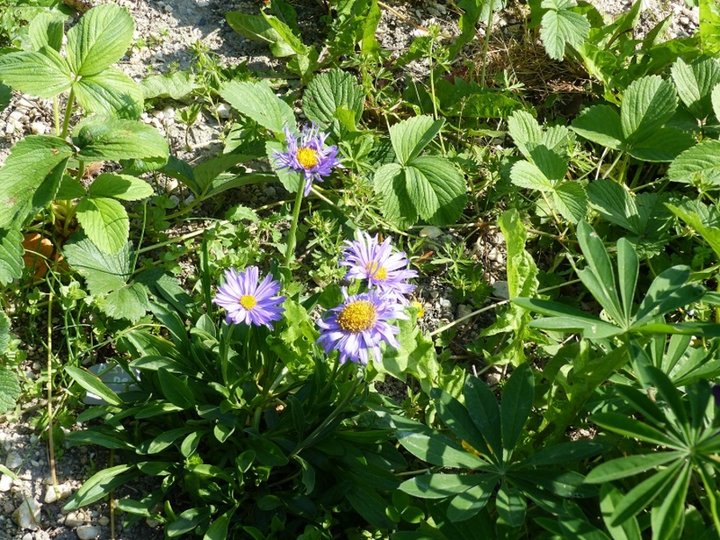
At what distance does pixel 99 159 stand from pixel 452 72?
1.39 metres

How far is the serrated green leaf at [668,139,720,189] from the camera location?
246 cm

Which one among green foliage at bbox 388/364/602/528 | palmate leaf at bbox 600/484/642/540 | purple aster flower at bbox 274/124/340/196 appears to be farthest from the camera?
purple aster flower at bbox 274/124/340/196

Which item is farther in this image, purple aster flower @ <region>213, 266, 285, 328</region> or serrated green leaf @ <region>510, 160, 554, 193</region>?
serrated green leaf @ <region>510, 160, 554, 193</region>

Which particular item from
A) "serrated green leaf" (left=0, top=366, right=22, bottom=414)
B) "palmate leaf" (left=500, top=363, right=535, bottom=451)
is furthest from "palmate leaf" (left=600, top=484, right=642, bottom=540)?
"serrated green leaf" (left=0, top=366, right=22, bottom=414)

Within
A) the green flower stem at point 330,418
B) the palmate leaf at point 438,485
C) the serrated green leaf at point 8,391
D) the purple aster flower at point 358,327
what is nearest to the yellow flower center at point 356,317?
the purple aster flower at point 358,327

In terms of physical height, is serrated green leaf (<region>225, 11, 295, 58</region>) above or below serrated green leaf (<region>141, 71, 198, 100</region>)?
above

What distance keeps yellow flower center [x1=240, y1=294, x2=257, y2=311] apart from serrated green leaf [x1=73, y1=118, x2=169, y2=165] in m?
0.47

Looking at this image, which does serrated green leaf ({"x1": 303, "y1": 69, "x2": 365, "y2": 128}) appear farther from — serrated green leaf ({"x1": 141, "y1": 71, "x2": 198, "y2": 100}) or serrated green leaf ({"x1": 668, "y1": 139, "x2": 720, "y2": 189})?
serrated green leaf ({"x1": 668, "y1": 139, "x2": 720, "y2": 189})

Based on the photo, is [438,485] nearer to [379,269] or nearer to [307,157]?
[379,269]

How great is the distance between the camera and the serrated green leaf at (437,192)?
2.46m

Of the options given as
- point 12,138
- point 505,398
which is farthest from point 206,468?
point 12,138

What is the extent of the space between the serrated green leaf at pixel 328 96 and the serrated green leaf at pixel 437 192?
0.30 meters

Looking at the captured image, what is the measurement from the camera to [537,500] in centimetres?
169

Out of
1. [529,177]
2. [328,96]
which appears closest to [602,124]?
[529,177]
